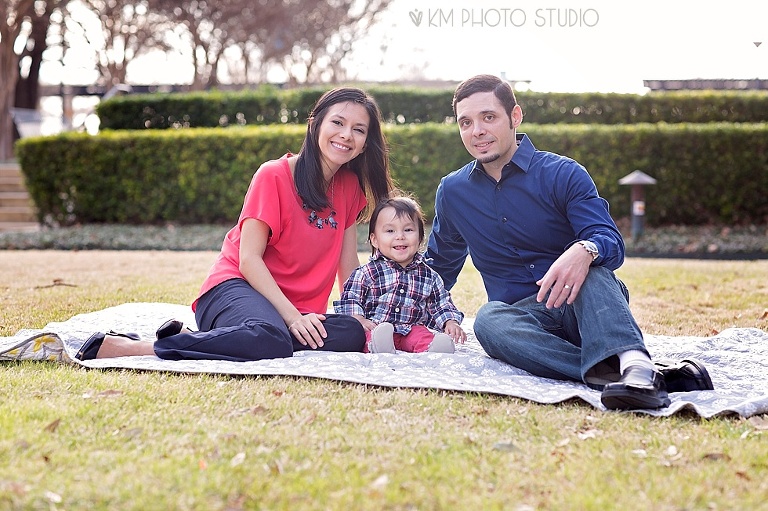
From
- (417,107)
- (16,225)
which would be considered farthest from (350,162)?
(16,225)

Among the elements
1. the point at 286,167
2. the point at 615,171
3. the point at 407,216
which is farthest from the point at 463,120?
the point at 615,171

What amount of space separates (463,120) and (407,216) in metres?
0.63

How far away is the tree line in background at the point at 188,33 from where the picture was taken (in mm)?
19391

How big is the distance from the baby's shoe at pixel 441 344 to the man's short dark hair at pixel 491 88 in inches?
41.5

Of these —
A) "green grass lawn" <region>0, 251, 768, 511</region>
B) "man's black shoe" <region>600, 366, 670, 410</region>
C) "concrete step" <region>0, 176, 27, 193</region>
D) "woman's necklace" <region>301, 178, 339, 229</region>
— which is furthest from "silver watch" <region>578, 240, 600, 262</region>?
→ "concrete step" <region>0, 176, 27, 193</region>

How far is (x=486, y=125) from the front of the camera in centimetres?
359

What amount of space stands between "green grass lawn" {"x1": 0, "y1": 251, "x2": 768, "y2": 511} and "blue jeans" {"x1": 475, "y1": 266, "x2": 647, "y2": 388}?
0.99 feet

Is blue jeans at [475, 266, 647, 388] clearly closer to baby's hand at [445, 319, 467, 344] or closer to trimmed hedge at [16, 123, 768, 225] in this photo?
baby's hand at [445, 319, 467, 344]

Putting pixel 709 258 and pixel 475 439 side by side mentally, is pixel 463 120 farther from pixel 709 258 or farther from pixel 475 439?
pixel 709 258

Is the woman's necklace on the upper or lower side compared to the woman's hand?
upper

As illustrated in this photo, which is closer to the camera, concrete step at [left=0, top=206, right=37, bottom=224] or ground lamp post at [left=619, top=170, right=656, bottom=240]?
ground lamp post at [left=619, top=170, right=656, bottom=240]

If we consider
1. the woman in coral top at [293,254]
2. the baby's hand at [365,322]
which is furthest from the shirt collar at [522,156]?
the baby's hand at [365,322]

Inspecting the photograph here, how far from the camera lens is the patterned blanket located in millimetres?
3000

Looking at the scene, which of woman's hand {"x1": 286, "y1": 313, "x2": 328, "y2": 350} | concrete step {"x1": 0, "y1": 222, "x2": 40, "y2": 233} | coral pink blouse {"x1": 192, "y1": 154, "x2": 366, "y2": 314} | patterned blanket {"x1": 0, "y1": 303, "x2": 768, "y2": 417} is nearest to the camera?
patterned blanket {"x1": 0, "y1": 303, "x2": 768, "y2": 417}
